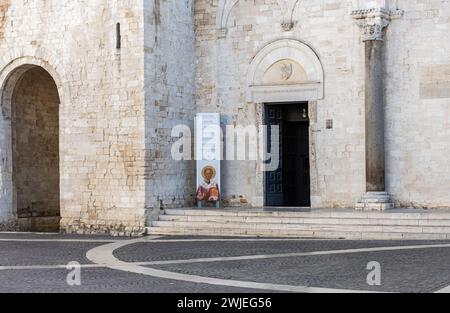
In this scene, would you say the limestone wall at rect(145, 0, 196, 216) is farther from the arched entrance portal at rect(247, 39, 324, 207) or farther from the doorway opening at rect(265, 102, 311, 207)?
the doorway opening at rect(265, 102, 311, 207)

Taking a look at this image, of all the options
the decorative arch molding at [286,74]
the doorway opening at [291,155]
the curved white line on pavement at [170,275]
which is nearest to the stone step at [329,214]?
the doorway opening at [291,155]

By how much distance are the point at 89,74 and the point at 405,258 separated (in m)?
9.45

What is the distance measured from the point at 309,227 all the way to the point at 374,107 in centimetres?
309

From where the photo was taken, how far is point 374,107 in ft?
57.7

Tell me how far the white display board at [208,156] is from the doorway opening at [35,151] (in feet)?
15.0

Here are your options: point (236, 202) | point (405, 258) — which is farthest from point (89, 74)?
point (405, 258)

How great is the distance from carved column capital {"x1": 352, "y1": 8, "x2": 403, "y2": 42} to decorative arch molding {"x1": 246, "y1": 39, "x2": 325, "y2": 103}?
1.39m

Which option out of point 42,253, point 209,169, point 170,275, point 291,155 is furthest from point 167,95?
point 170,275

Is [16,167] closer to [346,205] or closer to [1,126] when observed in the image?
[1,126]

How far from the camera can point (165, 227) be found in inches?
711

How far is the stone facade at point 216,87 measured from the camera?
17594 millimetres

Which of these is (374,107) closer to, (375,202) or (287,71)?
(375,202)
